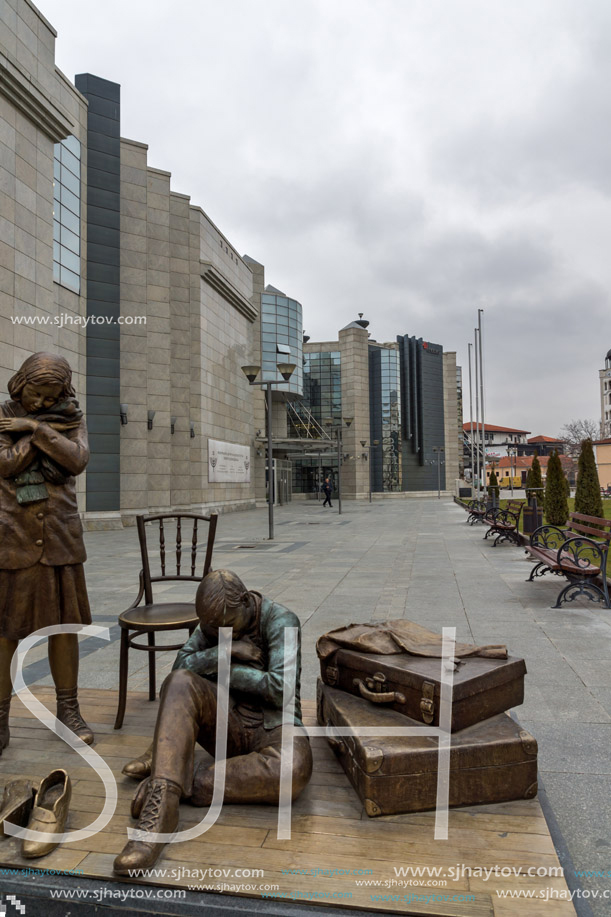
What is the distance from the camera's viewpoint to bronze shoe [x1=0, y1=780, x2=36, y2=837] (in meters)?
2.19

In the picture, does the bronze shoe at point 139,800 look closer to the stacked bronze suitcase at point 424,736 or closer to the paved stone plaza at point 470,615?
the stacked bronze suitcase at point 424,736

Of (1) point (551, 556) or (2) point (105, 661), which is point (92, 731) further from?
(1) point (551, 556)

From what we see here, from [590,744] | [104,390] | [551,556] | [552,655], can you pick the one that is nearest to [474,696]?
[590,744]

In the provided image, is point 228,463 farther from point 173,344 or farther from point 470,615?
point 470,615

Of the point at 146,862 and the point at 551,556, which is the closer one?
the point at 146,862

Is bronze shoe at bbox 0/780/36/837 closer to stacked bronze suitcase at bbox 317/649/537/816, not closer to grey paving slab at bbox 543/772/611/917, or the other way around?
stacked bronze suitcase at bbox 317/649/537/816

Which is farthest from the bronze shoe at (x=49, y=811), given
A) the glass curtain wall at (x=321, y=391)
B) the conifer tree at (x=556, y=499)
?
the glass curtain wall at (x=321, y=391)

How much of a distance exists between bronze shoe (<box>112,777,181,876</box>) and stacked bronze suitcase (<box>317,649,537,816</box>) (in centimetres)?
71

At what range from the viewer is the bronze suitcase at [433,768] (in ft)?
7.47

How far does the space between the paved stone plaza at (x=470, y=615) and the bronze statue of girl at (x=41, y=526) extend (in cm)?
126

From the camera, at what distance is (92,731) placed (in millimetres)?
3180

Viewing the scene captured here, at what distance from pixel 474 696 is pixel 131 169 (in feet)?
73.7

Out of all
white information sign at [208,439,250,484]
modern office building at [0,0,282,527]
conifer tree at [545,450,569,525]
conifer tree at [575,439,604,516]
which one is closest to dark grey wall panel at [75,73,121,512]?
modern office building at [0,0,282,527]

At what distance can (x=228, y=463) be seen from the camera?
28969 mm
